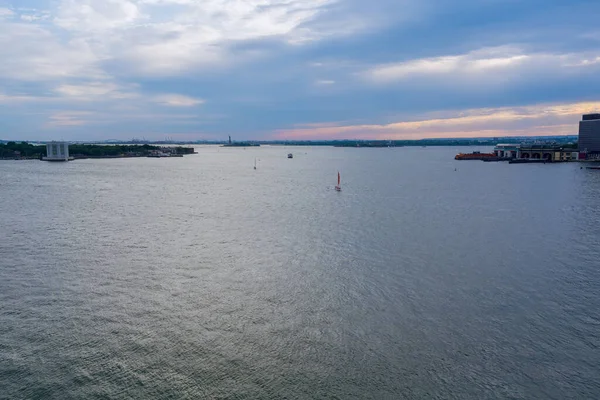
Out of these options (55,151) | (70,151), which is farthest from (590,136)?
(70,151)

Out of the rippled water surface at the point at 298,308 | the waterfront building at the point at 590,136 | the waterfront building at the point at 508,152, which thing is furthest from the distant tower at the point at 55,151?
the waterfront building at the point at 590,136

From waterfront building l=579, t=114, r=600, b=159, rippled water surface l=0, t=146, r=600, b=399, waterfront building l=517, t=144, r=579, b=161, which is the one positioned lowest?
rippled water surface l=0, t=146, r=600, b=399

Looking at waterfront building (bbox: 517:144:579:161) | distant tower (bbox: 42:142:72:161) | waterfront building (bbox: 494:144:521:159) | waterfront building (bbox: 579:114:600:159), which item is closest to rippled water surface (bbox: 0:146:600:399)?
waterfront building (bbox: 517:144:579:161)

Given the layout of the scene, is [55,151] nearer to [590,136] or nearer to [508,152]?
[508,152]

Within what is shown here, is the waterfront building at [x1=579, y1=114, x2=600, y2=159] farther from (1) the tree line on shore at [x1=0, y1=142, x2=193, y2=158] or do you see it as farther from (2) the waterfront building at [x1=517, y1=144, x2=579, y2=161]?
(1) the tree line on shore at [x1=0, y1=142, x2=193, y2=158]

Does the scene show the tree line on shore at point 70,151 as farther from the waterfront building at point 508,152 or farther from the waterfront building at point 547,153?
the waterfront building at point 547,153

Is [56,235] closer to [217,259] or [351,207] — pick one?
[217,259]

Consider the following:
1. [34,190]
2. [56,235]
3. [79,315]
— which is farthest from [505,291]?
[34,190]
